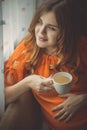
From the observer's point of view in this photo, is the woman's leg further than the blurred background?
Yes

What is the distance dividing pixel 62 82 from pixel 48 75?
6 centimetres

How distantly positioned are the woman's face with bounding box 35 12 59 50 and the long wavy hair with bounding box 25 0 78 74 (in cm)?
1

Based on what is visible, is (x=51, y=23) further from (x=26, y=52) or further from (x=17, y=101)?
(x=17, y=101)

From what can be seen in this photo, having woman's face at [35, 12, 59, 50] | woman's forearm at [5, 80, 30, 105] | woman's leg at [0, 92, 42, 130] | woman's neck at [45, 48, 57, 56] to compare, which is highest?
woman's face at [35, 12, 59, 50]

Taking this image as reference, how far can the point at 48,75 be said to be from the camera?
105 cm

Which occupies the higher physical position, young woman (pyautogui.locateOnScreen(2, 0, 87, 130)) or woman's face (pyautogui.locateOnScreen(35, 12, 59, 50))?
woman's face (pyautogui.locateOnScreen(35, 12, 59, 50))

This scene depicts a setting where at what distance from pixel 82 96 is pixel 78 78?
65mm

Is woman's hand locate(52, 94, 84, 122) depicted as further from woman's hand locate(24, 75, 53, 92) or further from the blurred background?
the blurred background

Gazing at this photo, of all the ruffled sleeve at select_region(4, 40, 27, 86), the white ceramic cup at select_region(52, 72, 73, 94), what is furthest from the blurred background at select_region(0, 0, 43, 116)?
the white ceramic cup at select_region(52, 72, 73, 94)

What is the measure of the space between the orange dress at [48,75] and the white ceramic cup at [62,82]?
0.02 meters

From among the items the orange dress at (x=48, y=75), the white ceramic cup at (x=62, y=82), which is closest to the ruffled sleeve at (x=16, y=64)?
the orange dress at (x=48, y=75)

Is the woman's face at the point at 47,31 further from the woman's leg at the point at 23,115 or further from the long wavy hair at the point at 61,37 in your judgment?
the woman's leg at the point at 23,115

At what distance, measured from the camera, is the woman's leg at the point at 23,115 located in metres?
1.07

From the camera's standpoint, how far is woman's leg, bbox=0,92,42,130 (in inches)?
42.1
